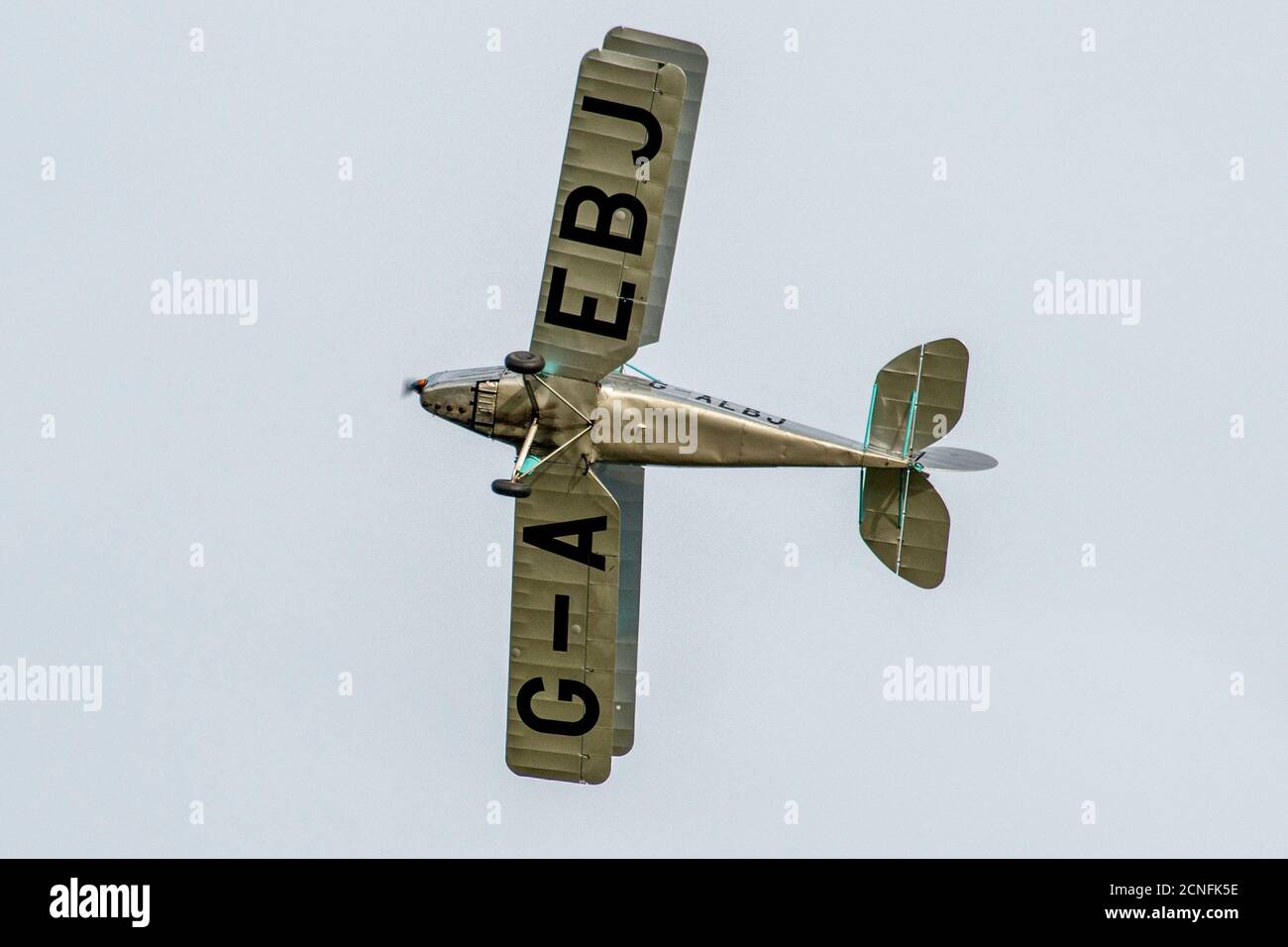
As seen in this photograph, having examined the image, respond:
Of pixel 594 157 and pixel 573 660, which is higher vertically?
pixel 594 157

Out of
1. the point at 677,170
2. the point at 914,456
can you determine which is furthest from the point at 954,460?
the point at 677,170

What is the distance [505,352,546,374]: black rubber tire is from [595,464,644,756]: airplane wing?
2.47 m

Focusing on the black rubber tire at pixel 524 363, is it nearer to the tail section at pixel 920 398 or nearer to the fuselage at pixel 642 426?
the fuselage at pixel 642 426

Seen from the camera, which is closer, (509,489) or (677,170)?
(509,489)

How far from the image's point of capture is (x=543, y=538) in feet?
69.6

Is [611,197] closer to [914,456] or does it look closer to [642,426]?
[642,426]

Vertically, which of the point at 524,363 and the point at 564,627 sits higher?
the point at 524,363

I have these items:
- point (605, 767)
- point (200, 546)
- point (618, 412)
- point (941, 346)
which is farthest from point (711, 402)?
point (200, 546)

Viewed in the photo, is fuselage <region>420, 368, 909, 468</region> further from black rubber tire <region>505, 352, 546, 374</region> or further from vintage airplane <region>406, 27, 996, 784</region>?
black rubber tire <region>505, 352, 546, 374</region>

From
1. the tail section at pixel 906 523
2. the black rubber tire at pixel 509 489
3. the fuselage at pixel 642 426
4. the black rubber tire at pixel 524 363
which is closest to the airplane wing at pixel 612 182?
the black rubber tire at pixel 524 363

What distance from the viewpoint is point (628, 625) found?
2236 cm

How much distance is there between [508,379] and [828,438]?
3.48 metres

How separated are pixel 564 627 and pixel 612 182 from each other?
16.0 feet
